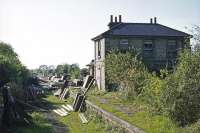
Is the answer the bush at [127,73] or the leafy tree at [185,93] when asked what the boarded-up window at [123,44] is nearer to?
the bush at [127,73]

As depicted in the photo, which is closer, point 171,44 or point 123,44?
point 123,44

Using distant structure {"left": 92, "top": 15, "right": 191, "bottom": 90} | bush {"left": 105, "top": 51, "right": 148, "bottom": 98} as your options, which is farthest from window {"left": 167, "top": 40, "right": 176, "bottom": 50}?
bush {"left": 105, "top": 51, "right": 148, "bottom": 98}

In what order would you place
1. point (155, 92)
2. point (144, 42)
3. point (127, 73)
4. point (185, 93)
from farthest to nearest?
1. point (144, 42)
2. point (127, 73)
3. point (155, 92)
4. point (185, 93)

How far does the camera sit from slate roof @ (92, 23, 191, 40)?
38.7 metres

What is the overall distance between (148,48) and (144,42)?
824 mm

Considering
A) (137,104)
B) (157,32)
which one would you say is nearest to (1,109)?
(137,104)

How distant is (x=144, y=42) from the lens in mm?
39094

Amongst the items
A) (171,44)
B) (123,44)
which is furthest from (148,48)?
(123,44)

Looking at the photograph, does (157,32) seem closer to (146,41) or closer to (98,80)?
(146,41)

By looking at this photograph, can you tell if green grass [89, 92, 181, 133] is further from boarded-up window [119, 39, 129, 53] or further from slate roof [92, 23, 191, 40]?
slate roof [92, 23, 191, 40]

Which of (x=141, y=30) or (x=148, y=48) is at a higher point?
(x=141, y=30)

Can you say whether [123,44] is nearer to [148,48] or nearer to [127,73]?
[148,48]

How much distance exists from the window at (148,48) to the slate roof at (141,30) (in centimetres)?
84

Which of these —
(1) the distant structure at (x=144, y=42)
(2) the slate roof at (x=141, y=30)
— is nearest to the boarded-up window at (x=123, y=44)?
(1) the distant structure at (x=144, y=42)
